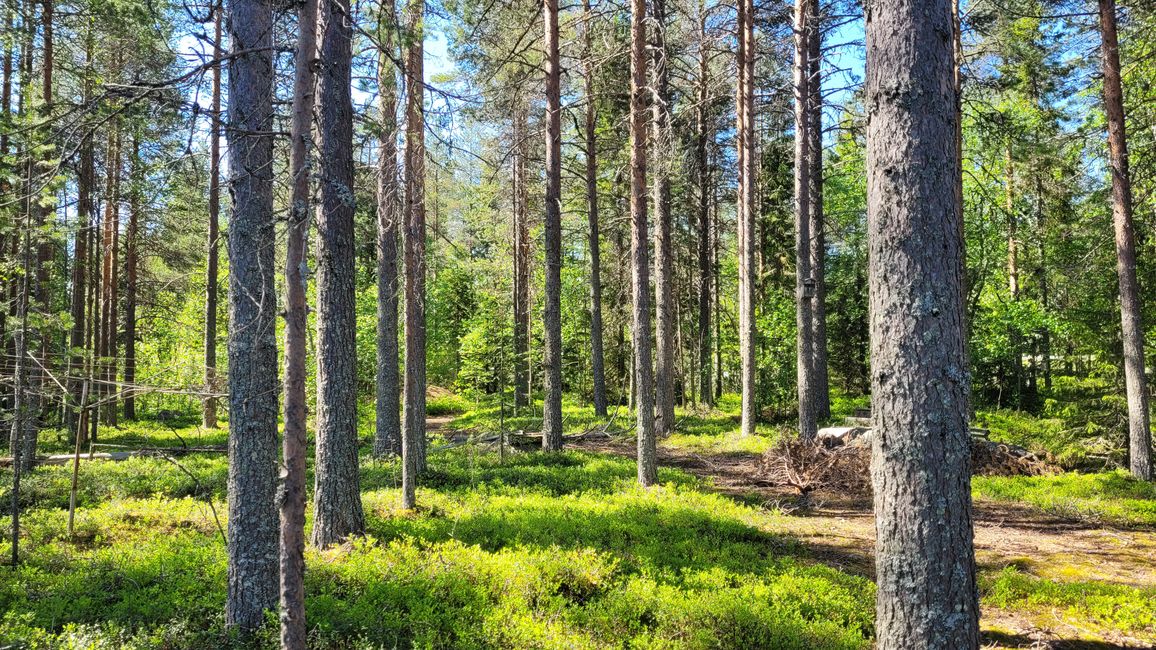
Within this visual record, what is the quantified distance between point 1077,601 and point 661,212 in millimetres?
10004

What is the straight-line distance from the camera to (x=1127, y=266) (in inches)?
403

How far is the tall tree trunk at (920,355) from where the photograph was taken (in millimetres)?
3156

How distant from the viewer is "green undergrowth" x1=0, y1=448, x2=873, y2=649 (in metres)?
4.52

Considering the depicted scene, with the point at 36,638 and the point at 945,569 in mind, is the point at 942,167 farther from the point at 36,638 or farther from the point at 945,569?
the point at 36,638

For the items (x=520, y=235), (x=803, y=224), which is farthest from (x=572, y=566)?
(x=520, y=235)

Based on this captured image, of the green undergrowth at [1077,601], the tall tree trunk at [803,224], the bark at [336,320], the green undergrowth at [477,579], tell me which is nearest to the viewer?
the green undergrowth at [477,579]

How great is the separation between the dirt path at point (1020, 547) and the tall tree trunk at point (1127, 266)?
11.1ft

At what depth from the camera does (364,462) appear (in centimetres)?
1162

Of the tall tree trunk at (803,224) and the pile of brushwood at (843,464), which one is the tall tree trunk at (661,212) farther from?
the pile of brushwood at (843,464)

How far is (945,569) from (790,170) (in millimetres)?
21108

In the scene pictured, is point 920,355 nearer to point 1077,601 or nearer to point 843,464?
point 1077,601

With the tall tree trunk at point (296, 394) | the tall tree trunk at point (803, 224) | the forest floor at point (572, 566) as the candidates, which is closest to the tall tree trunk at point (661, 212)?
the tall tree trunk at point (803, 224)

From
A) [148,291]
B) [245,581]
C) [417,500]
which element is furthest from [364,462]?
[148,291]

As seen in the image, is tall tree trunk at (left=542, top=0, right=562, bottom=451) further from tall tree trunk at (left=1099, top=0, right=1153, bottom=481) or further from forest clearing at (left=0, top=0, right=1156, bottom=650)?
tall tree trunk at (left=1099, top=0, right=1153, bottom=481)
